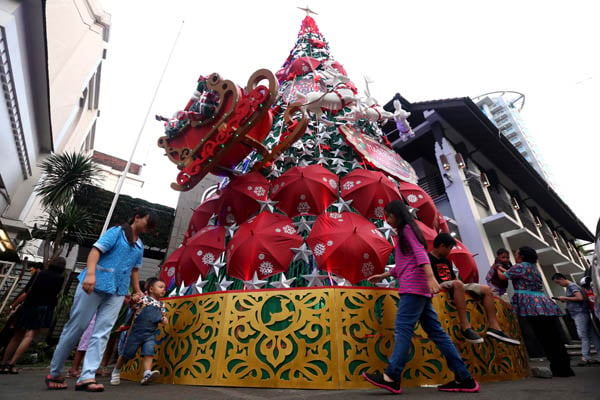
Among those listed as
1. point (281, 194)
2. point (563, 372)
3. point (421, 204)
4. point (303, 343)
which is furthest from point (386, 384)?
point (421, 204)

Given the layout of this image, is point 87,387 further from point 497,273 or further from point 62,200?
point 62,200

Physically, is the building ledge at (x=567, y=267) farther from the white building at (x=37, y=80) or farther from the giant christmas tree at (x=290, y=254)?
the white building at (x=37, y=80)

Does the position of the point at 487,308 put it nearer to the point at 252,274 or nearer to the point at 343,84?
the point at 252,274

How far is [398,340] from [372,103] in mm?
4754

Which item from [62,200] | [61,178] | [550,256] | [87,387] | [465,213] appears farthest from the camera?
[550,256]

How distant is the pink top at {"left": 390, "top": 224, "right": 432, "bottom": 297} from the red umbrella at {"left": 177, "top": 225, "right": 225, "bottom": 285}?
3000 millimetres

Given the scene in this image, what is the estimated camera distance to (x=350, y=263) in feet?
13.6

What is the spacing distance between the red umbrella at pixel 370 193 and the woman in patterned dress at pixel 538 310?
6.38ft

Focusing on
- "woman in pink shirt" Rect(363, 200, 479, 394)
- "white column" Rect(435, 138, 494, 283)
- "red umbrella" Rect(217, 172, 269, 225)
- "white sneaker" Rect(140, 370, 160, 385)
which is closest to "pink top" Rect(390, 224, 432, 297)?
"woman in pink shirt" Rect(363, 200, 479, 394)

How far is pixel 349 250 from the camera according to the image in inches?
163

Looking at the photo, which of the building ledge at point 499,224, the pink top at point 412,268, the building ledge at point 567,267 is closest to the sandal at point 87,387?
the pink top at point 412,268

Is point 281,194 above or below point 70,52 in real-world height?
below

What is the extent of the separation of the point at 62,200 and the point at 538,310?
1232 cm

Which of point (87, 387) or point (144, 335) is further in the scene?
point (144, 335)
